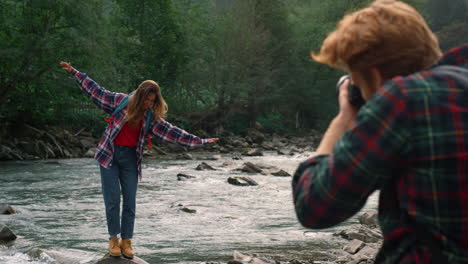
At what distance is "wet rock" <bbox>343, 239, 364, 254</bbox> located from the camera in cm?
799

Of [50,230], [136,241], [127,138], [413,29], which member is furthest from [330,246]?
[413,29]

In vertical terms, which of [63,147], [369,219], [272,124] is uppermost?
[369,219]

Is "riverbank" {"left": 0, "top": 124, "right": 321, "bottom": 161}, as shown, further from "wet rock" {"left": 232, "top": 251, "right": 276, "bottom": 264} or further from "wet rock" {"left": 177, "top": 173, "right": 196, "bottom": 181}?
"wet rock" {"left": 232, "top": 251, "right": 276, "bottom": 264}

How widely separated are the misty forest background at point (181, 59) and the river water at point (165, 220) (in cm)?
662

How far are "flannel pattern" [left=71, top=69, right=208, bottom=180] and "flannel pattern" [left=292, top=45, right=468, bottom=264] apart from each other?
5013 millimetres

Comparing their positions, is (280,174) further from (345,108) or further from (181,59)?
(181,59)

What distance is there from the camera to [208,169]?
65.1ft

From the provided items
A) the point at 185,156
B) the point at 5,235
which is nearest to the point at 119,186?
the point at 5,235

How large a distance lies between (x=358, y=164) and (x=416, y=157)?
5.0 inches

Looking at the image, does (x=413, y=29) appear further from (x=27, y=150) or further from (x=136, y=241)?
(x=27, y=150)

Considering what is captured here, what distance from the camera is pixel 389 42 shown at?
1473mm

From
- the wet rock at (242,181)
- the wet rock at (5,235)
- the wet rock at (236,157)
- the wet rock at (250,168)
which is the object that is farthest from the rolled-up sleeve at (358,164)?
the wet rock at (236,157)

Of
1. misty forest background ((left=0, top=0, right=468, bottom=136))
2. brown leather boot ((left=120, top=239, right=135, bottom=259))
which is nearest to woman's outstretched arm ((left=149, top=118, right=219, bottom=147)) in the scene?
brown leather boot ((left=120, top=239, right=135, bottom=259))

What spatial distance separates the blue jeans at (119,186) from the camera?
6.36 meters
